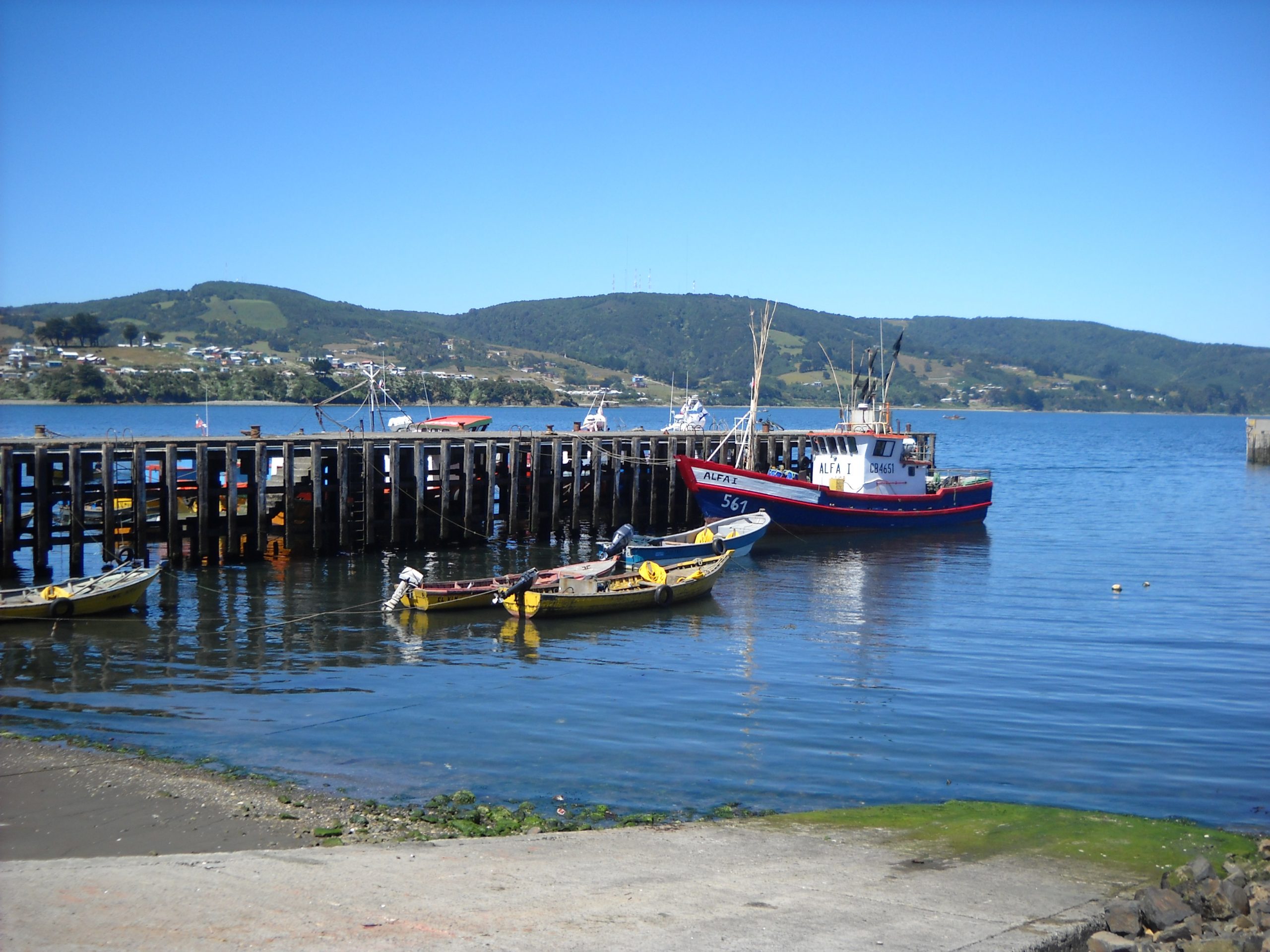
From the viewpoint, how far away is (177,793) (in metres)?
13.3

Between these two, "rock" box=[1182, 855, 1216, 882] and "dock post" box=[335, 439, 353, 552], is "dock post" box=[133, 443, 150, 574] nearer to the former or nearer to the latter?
"dock post" box=[335, 439, 353, 552]

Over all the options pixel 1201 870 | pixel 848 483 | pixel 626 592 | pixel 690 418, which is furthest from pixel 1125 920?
pixel 690 418

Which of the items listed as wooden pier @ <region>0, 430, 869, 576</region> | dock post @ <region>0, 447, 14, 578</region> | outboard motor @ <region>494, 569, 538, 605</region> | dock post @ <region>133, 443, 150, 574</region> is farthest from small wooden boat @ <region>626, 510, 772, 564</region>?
dock post @ <region>0, 447, 14, 578</region>

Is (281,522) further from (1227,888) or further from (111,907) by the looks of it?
(1227,888)

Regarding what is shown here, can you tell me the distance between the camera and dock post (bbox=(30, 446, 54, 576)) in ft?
98.8

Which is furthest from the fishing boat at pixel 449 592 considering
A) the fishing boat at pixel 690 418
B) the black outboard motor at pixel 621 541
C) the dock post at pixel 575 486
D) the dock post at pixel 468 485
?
the fishing boat at pixel 690 418

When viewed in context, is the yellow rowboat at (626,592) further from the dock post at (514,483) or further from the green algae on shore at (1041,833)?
the green algae on shore at (1041,833)

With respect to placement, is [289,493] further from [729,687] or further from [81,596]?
[729,687]

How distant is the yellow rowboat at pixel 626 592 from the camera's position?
87.4ft

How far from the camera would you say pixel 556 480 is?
4166 centimetres

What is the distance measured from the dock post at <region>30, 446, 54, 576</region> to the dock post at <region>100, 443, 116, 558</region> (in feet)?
0.62

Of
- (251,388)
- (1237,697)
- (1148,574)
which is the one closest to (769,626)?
(1237,697)

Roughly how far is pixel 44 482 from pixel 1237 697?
30.7 metres

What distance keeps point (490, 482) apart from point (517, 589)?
44.8 feet
